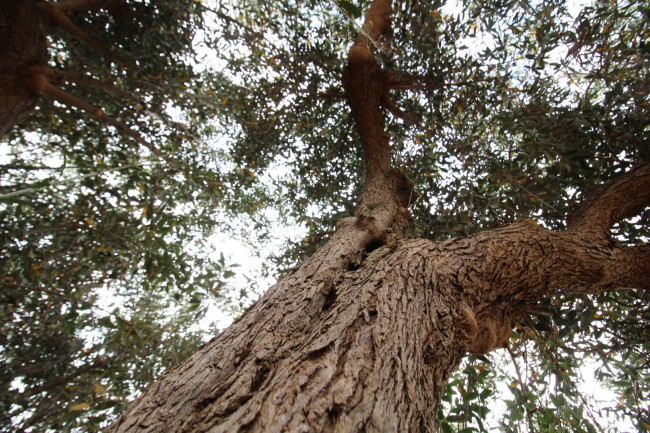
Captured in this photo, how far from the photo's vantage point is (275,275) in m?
5.43

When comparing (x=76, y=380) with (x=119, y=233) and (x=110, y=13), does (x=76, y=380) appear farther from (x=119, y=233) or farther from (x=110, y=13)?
(x=110, y=13)

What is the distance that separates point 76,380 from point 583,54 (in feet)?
23.2

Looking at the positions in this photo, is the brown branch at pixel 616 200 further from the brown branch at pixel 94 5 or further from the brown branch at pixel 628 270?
the brown branch at pixel 94 5

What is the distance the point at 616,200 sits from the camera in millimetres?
2969

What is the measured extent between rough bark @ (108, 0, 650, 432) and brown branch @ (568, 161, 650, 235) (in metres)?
0.01

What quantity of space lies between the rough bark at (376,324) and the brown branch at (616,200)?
1 centimetres

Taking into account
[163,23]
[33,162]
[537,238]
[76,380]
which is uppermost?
[163,23]

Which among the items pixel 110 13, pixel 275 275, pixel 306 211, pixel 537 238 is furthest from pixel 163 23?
pixel 537 238

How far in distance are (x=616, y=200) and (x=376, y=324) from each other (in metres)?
2.93

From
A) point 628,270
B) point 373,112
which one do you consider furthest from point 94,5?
point 628,270

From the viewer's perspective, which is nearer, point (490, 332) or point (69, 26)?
point (490, 332)

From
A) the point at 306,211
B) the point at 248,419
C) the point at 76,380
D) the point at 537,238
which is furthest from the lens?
the point at 306,211

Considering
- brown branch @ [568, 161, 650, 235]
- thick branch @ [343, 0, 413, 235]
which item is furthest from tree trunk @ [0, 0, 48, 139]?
brown branch @ [568, 161, 650, 235]

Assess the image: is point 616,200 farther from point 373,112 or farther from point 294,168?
point 294,168
